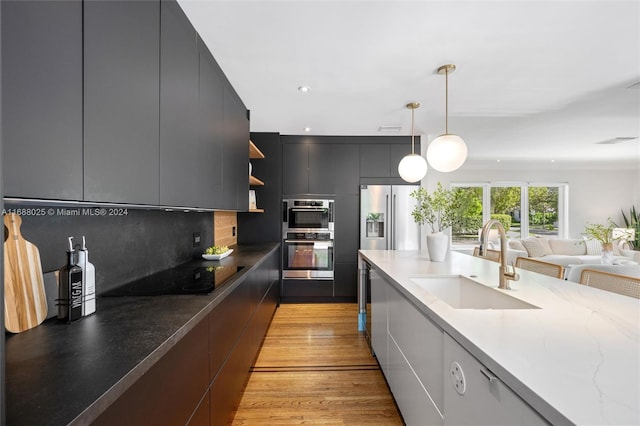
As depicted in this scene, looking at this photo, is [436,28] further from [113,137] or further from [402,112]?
[113,137]

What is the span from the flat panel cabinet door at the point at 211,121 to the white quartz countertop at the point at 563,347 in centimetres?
145

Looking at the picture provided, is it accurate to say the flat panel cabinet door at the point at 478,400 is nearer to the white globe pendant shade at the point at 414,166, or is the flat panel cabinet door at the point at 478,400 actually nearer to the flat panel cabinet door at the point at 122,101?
the flat panel cabinet door at the point at 122,101

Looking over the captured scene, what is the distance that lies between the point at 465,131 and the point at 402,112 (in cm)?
135

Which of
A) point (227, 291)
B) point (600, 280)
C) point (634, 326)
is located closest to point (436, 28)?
point (634, 326)

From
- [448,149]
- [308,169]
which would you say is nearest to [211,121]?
[448,149]

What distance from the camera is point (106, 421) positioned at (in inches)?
25.6

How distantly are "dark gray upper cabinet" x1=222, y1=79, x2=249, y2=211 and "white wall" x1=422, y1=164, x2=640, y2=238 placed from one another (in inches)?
214

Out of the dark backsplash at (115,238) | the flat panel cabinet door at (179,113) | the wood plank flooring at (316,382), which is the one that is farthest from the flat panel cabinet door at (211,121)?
the wood plank flooring at (316,382)

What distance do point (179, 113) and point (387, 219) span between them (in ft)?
10.2

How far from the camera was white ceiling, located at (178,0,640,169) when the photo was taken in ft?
5.20

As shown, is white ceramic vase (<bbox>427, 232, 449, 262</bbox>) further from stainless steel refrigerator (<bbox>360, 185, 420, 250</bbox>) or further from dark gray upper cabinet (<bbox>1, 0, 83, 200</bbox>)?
dark gray upper cabinet (<bbox>1, 0, 83, 200</bbox>)

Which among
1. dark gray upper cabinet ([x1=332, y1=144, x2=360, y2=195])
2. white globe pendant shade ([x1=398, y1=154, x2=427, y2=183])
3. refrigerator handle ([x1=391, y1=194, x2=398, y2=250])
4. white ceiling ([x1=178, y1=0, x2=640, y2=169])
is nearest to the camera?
white ceiling ([x1=178, y1=0, x2=640, y2=169])

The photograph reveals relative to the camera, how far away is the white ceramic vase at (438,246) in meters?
2.28

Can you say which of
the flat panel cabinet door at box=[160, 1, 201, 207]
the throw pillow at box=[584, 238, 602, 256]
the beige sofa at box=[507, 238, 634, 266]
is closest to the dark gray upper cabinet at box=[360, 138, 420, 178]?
the flat panel cabinet door at box=[160, 1, 201, 207]
